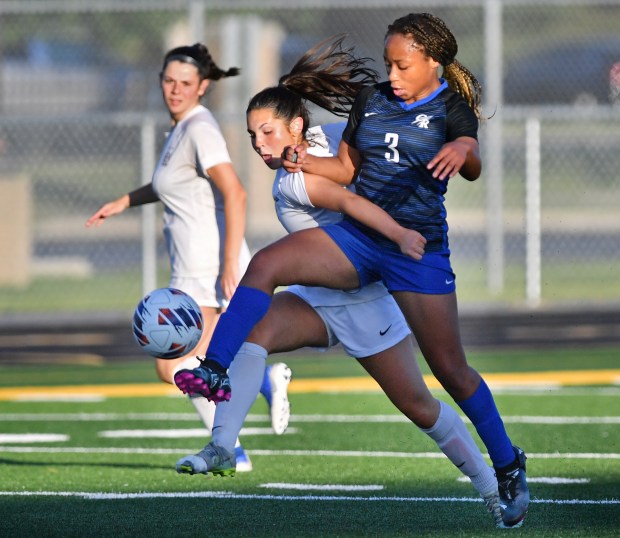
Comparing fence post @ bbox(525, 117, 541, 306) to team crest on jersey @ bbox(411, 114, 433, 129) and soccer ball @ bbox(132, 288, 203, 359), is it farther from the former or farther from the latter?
team crest on jersey @ bbox(411, 114, 433, 129)

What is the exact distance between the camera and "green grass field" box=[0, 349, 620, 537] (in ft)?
19.2

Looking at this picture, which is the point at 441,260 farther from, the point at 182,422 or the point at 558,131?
the point at 558,131

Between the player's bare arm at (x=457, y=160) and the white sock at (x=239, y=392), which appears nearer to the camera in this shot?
the player's bare arm at (x=457, y=160)

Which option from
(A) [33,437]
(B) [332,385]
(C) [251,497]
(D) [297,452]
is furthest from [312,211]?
(B) [332,385]

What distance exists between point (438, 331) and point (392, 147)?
0.74m

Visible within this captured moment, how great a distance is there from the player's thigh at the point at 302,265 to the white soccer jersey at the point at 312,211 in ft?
0.43

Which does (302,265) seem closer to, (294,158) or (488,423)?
(294,158)

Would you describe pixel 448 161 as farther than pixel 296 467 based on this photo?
No

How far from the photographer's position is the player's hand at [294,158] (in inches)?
221

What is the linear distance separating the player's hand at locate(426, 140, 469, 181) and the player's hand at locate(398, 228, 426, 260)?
247 mm

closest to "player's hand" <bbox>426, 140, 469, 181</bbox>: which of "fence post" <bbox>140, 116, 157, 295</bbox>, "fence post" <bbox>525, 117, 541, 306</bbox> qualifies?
"fence post" <bbox>140, 116, 157, 295</bbox>

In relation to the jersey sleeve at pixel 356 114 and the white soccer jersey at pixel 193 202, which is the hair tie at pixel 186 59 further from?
the jersey sleeve at pixel 356 114

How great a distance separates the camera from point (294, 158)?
5.60 m

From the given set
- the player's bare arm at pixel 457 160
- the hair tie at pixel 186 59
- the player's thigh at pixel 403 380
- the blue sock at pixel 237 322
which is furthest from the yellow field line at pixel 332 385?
the player's bare arm at pixel 457 160
